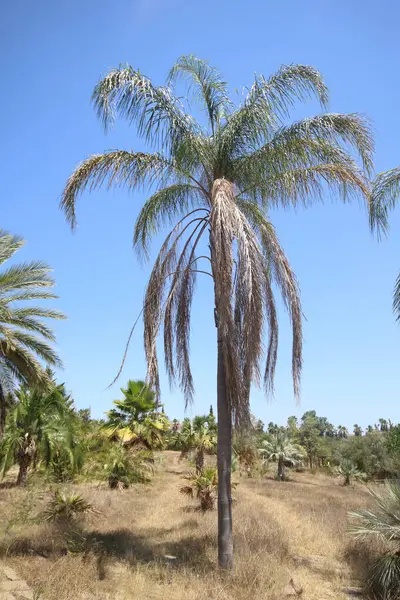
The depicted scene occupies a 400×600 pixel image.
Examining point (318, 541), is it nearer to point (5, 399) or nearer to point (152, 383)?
point (152, 383)

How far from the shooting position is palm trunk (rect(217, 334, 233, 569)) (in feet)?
30.7

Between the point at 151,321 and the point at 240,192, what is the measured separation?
12.6ft

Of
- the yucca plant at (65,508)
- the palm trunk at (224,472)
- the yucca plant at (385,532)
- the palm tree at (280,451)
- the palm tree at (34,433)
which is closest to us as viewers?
the yucca plant at (385,532)

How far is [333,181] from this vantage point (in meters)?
10.8

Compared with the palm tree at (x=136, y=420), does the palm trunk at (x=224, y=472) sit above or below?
below

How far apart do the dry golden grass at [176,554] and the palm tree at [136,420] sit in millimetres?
11780

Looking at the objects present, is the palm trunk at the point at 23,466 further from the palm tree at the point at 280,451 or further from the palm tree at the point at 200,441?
the palm tree at the point at 280,451

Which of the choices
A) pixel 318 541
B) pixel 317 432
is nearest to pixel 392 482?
pixel 318 541

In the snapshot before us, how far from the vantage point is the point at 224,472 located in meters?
9.82

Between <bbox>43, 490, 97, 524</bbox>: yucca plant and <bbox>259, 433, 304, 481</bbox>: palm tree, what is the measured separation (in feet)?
85.1

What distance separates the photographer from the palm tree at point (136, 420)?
95.3ft

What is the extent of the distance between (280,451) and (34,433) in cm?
2342

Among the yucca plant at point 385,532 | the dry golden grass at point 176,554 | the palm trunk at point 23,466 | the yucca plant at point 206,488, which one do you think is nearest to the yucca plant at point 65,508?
the dry golden grass at point 176,554

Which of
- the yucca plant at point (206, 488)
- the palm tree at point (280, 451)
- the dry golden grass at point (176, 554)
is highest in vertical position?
the palm tree at point (280, 451)
